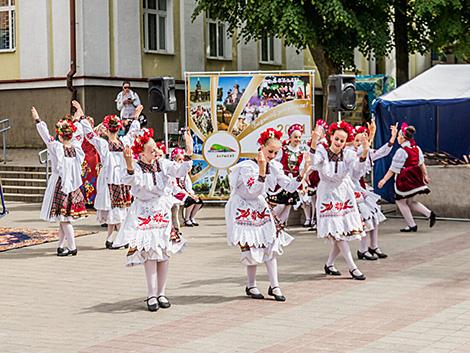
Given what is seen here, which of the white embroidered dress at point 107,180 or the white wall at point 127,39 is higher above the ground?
the white wall at point 127,39

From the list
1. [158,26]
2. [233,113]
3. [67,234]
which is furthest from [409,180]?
[158,26]

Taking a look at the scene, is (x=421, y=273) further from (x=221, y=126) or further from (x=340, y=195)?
(x=221, y=126)

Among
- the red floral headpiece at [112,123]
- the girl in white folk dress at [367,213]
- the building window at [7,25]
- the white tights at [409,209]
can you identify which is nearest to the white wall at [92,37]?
the building window at [7,25]

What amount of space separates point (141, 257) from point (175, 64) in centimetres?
2085

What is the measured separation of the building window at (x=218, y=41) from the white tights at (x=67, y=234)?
18.2 meters

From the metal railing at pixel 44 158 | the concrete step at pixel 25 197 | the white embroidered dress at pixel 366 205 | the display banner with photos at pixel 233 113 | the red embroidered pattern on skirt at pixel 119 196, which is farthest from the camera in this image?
the concrete step at pixel 25 197

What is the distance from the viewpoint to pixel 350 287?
11391 millimetres

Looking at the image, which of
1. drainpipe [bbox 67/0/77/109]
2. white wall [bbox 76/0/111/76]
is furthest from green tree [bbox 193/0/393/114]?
drainpipe [bbox 67/0/77/109]

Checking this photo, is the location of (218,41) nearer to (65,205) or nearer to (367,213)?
(65,205)

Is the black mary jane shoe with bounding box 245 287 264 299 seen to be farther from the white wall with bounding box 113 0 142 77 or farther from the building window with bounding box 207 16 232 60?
the building window with bounding box 207 16 232 60

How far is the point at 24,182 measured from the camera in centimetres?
2403

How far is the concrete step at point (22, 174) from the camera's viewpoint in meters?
24.2

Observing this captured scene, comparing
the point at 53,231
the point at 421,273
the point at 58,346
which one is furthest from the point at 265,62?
the point at 58,346

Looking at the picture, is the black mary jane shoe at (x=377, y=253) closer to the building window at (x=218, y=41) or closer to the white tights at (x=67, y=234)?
the white tights at (x=67, y=234)
